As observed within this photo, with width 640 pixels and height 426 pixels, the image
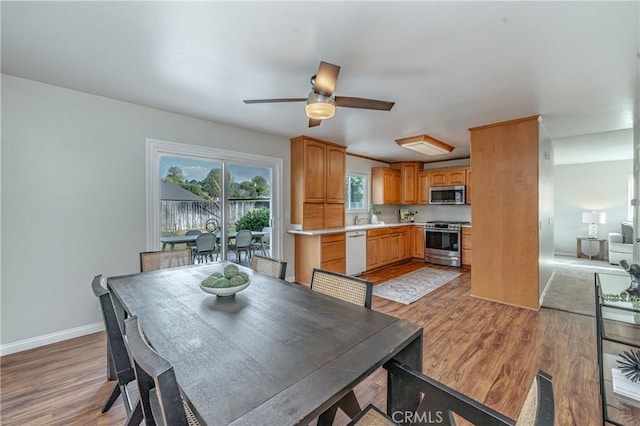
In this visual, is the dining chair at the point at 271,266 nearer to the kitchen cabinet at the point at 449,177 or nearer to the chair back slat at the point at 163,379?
the chair back slat at the point at 163,379

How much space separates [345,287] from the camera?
171 cm

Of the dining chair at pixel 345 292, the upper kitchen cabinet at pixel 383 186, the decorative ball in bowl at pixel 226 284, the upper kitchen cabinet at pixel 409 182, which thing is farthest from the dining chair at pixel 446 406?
the upper kitchen cabinet at pixel 409 182

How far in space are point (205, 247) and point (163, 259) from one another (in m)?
0.96

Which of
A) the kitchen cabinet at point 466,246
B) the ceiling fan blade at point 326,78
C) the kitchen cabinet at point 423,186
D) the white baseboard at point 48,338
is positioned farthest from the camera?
the kitchen cabinet at point 423,186

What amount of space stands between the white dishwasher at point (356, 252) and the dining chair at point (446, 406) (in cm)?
364

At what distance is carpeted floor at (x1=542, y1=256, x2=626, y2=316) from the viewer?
3470mm

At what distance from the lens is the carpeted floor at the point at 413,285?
3.84m

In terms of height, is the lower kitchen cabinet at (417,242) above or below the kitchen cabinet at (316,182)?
below

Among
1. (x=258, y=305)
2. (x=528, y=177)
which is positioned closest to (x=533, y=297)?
(x=528, y=177)

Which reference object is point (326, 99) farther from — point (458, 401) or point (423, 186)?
point (423, 186)

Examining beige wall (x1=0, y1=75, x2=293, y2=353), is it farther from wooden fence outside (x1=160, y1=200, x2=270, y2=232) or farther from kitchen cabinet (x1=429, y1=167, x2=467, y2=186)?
kitchen cabinet (x1=429, y1=167, x2=467, y2=186)

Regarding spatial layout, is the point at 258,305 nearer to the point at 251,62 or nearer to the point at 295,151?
the point at 251,62

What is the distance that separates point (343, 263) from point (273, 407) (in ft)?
13.0

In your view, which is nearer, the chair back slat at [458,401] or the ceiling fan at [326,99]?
the chair back slat at [458,401]
